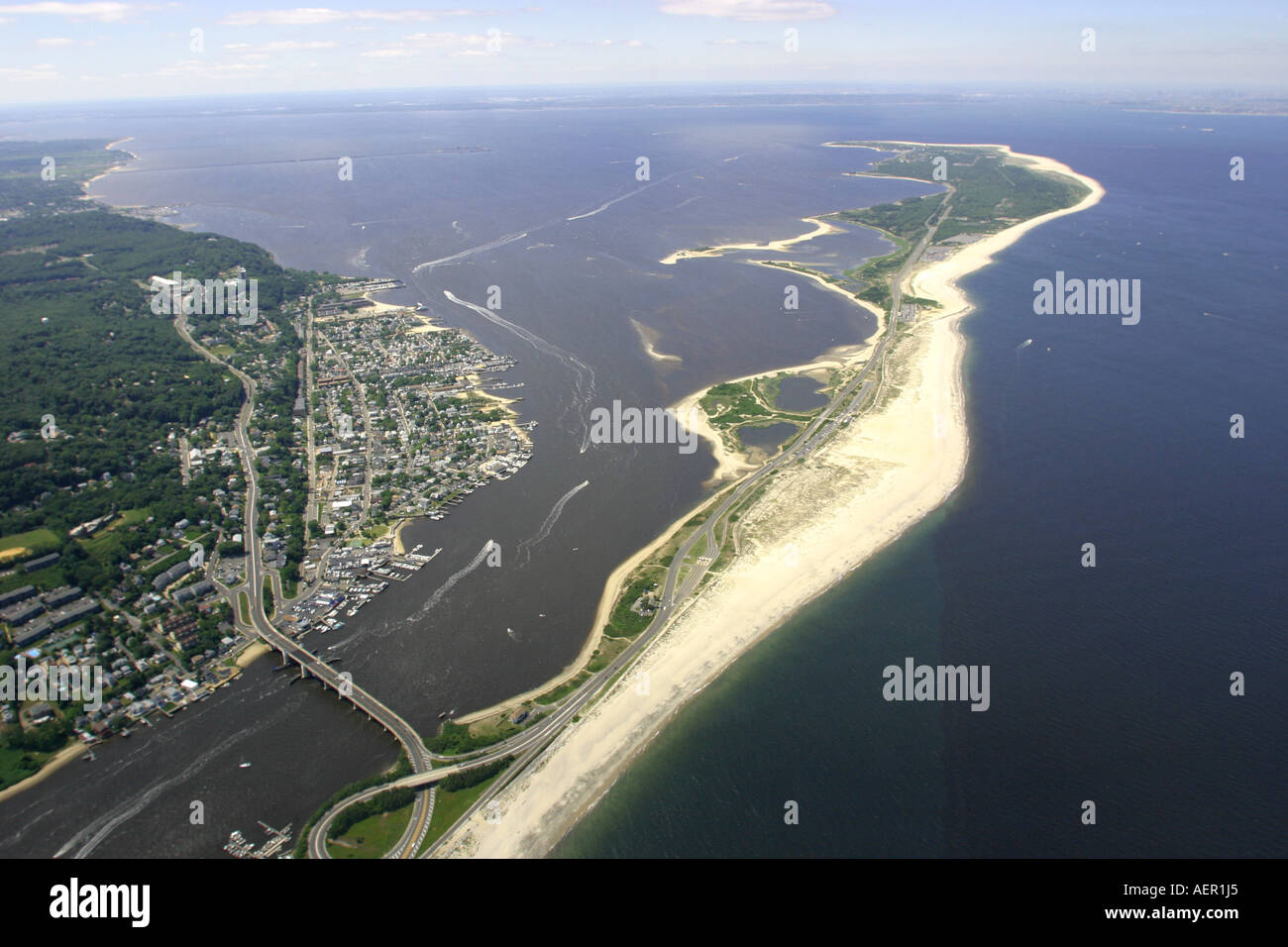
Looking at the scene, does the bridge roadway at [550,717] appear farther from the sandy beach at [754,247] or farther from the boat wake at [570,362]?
the sandy beach at [754,247]

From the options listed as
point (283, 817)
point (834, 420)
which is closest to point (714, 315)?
point (834, 420)

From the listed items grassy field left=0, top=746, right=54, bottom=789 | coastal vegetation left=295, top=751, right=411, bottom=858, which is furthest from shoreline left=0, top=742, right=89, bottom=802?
coastal vegetation left=295, top=751, right=411, bottom=858

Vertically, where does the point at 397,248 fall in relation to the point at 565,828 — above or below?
above

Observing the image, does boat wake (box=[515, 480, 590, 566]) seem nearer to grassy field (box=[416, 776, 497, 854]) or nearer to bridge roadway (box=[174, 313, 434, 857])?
bridge roadway (box=[174, 313, 434, 857])

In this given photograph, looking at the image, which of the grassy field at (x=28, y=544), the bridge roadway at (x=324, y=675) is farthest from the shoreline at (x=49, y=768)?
the grassy field at (x=28, y=544)

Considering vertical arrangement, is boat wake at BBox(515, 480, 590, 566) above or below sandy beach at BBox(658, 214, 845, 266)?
below

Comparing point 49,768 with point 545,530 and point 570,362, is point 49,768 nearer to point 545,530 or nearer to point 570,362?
point 545,530

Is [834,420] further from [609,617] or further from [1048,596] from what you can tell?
[609,617]
